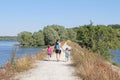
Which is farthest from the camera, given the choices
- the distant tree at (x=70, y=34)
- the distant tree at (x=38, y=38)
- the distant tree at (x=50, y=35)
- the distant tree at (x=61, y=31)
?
the distant tree at (x=70, y=34)

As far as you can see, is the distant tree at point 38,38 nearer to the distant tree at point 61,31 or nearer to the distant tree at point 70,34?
the distant tree at point 61,31

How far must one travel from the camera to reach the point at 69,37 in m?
125

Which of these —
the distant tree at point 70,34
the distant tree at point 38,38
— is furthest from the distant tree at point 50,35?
the distant tree at point 70,34

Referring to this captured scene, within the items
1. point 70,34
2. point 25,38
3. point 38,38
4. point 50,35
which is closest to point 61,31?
point 50,35

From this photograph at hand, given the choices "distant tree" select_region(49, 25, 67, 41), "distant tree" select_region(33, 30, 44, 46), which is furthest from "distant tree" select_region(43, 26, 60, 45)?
"distant tree" select_region(49, 25, 67, 41)

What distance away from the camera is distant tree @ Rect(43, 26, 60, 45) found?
379 ft

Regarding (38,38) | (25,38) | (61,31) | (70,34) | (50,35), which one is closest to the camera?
(50,35)

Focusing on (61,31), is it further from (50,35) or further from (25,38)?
(25,38)

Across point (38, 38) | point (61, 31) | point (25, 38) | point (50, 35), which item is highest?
point (61, 31)

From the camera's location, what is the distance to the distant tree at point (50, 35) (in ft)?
379

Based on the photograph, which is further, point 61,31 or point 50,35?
point 61,31

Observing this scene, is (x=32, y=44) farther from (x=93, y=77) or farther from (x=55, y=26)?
(x=93, y=77)

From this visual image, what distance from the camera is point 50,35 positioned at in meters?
116

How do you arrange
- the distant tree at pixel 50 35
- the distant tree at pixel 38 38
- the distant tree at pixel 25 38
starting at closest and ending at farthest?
the distant tree at pixel 50 35, the distant tree at pixel 38 38, the distant tree at pixel 25 38
